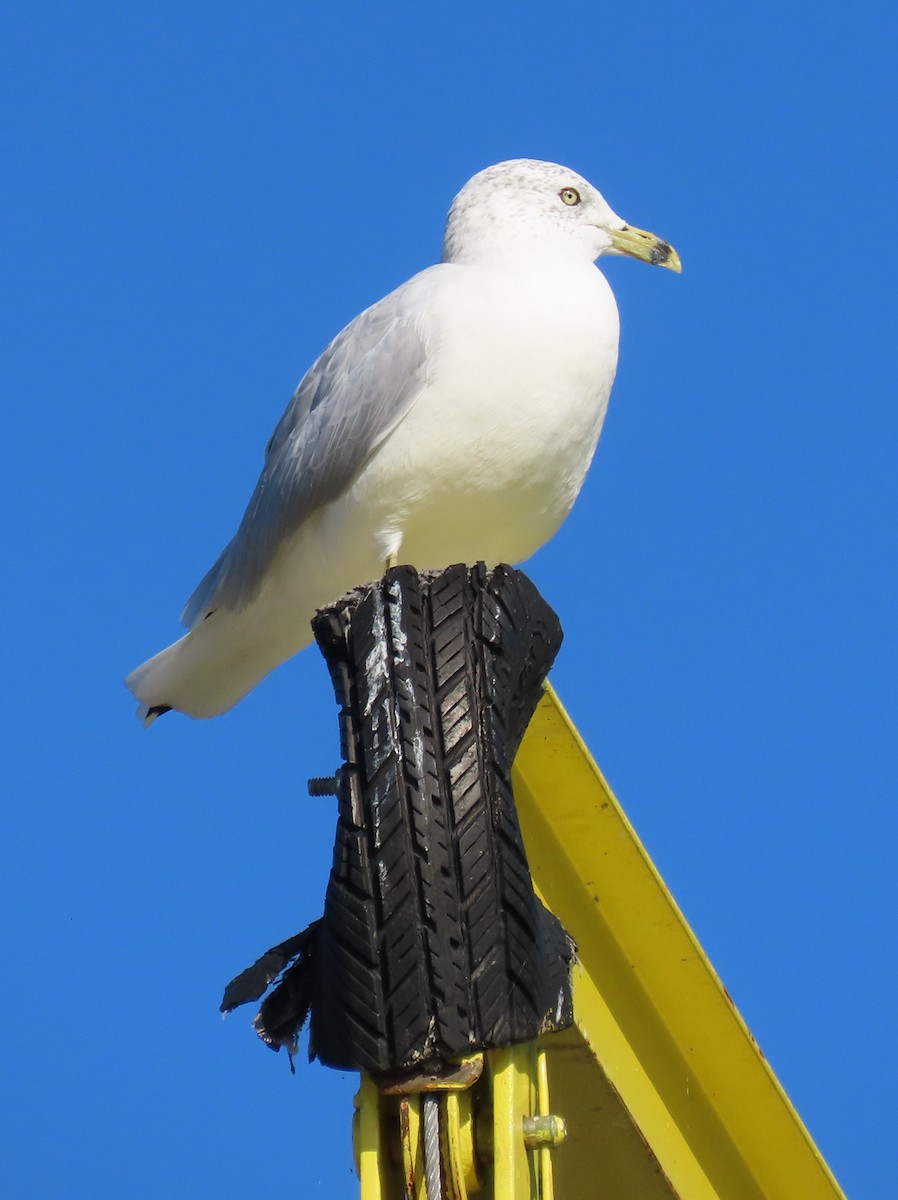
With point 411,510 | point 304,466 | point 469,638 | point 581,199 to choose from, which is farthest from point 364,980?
point 581,199

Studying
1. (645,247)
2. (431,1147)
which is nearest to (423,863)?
(431,1147)

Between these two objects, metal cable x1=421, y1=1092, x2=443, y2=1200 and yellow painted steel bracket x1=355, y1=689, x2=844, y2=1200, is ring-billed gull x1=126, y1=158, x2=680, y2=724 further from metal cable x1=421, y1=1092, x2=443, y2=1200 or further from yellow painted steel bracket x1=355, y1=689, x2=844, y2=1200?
metal cable x1=421, y1=1092, x2=443, y2=1200

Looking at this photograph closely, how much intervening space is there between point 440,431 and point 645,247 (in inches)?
55.9

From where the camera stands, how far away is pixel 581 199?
5473 millimetres

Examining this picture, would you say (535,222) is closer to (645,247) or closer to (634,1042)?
(645,247)

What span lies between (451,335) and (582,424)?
0.44 meters

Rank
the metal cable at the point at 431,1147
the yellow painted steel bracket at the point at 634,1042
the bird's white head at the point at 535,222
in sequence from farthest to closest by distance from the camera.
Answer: the bird's white head at the point at 535,222 < the yellow painted steel bracket at the point at 634,1042 < the metal cable at the point at 431,1147

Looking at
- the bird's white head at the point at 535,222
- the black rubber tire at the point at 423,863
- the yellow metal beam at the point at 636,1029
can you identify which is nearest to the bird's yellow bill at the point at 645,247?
the bird's white head at the point at 535,222

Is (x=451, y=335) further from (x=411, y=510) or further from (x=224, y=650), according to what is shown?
(x=224, y=650)

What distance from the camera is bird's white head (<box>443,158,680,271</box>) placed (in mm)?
5184

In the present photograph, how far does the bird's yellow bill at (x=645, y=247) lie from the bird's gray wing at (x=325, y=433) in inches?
34.8

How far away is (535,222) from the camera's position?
17.3 ft

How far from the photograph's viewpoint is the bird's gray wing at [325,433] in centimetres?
479

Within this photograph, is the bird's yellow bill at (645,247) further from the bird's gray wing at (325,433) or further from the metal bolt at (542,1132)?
the metal bolt at (542,1132)
